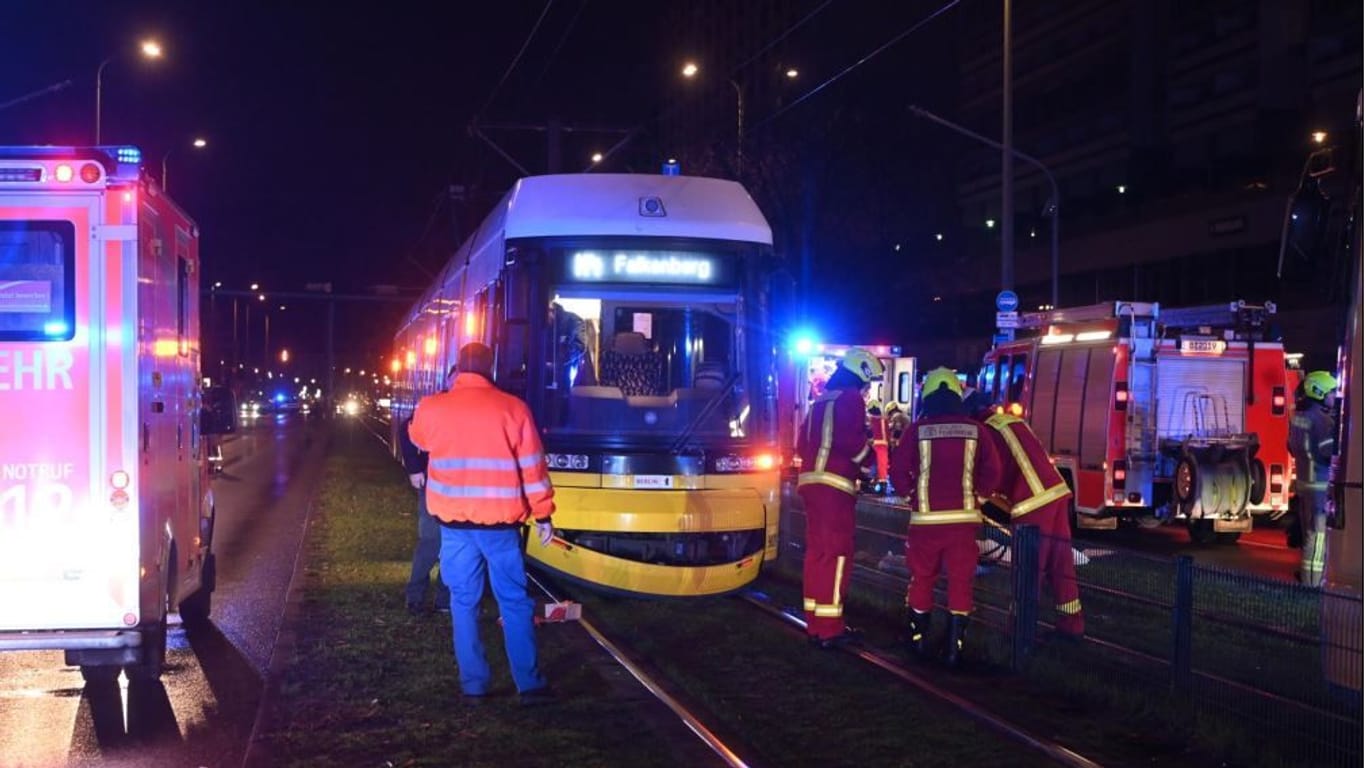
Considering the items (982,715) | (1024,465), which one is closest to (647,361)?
(1024,465)

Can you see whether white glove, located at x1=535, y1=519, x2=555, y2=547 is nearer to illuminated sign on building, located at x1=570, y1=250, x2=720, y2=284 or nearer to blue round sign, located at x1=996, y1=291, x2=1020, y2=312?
illuminated sign on building, located at x1=570, y1=250, x2=720, y2=284

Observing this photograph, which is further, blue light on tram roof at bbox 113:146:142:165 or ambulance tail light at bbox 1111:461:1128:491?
ambulance tail light at bbox 1111:461:1128:491

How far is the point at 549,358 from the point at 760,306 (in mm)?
1717

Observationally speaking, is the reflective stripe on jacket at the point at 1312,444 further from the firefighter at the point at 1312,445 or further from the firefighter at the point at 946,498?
the firefighter at the point at 946,498

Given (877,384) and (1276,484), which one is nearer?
(1276,484)

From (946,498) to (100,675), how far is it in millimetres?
5445

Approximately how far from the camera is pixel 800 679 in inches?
340

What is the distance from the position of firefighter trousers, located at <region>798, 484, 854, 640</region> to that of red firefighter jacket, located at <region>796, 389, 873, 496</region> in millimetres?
78

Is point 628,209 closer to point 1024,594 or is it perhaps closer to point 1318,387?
point 1024,594

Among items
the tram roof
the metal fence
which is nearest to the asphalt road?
the tram roof

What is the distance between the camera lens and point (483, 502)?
7617 millimetres

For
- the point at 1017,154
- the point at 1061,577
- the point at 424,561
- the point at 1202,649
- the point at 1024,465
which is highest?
the point at 1017,154

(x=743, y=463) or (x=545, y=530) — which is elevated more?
(x=743, y=463)

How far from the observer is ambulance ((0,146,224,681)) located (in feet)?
23.2
